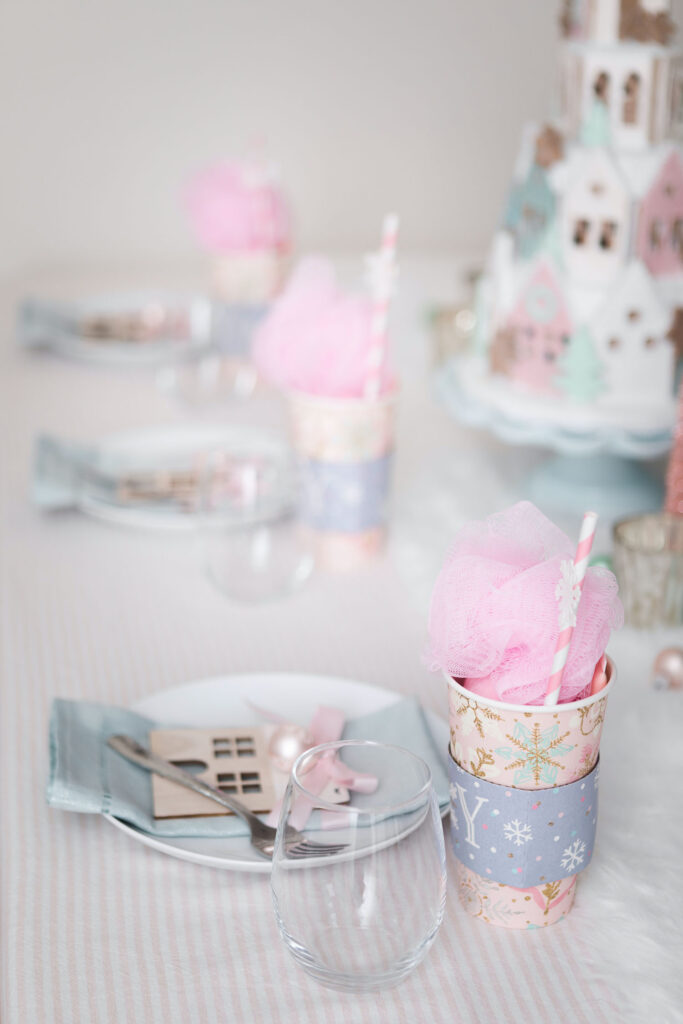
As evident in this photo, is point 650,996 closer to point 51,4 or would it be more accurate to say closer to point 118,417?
point 118,417

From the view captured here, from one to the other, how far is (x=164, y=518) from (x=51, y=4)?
1581mm

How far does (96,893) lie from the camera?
616 mm

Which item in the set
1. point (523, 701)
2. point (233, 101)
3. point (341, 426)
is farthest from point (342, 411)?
point (233, 101)

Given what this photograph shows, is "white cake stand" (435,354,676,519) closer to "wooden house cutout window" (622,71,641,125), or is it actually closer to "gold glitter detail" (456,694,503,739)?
"wooden house cutout window" (622,71,641,125)

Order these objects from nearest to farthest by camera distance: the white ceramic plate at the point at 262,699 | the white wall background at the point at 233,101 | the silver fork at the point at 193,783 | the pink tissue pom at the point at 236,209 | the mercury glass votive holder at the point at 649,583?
the silver fork at the point at 193,783 < the white ceramic plate at the point at 262,699 < the mercury glass votive holder at the point at 649,583 < the pink tissue pom at the point at 236,209 < the white wall background at the point at 233,101

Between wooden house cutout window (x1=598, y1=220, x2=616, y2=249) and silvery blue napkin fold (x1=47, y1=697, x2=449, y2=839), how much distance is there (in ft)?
1.64

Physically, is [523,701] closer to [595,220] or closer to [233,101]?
[595,220]

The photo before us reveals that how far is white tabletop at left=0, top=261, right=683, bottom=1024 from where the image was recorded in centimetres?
55

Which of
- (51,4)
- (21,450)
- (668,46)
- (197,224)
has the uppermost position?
(51,4)

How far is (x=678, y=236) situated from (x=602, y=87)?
0.15 meters

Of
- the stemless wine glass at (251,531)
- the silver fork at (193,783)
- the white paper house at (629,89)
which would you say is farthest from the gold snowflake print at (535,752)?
the white paper house at (629,89)

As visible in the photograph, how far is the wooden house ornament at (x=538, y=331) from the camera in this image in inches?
41.5

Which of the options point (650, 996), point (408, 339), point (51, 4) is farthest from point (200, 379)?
point (51, 4)

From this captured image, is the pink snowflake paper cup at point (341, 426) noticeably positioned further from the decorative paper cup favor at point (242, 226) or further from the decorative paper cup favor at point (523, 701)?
the decorative paper cup favor at point (242, 226)
